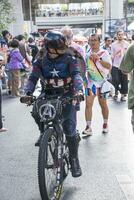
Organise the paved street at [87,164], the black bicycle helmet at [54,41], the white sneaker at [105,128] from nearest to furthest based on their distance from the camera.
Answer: the black bicycle helmet at [54,41]
the paved street at [87,164]
the white sneaker at [105,128]

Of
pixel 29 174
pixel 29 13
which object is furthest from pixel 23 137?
pixel 29 13

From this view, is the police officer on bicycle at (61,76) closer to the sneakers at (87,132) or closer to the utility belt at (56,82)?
the utility belt at (56,82)

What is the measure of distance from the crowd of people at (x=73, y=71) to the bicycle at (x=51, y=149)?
0.46 ft

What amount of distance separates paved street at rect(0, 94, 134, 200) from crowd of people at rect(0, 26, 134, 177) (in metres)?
0.31

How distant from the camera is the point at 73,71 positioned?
5.49 m

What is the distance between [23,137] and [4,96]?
21.3 ft

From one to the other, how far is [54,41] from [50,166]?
1.27 meters

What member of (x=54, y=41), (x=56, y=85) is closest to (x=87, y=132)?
(x=56, y=85)

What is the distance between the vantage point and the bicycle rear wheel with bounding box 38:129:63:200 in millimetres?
4738

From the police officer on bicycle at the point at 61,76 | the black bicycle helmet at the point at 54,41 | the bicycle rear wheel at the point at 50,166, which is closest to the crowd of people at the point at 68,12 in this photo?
the police officer on bicycle at the point at 61,76

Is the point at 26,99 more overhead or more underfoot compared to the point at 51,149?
more overhead

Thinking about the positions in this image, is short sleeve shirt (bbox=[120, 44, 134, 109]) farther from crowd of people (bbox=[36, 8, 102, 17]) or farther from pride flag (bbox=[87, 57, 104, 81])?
crowd of people (bbox=[36, 8, 102, 17])

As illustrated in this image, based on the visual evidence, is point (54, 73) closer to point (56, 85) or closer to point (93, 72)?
point (56, 85)

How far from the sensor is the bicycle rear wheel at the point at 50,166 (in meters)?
4.74
